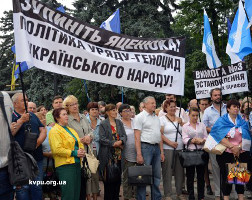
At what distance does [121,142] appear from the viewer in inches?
264

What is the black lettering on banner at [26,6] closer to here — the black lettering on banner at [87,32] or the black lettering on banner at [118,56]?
the black lettering on banner at [87,32]

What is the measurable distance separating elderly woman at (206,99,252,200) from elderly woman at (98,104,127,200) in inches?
63.6

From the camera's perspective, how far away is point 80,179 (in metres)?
6.00

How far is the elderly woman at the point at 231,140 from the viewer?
6.60 m

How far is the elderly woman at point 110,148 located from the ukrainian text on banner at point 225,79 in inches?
118

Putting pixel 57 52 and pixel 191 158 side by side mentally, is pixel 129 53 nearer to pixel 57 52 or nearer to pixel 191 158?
pixel 57 52

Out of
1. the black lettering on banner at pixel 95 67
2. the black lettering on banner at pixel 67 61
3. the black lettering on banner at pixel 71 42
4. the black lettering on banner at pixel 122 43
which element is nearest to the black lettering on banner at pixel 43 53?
the black lettering on banner at pixel 67 61

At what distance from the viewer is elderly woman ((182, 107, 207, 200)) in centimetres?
721

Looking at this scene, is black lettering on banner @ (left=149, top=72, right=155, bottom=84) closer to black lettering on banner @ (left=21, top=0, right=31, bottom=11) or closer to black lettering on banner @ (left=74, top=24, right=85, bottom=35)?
black lettering on banner @ (left=74, top=24, right=85, bottom=35)

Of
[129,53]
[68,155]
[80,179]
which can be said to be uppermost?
[129,53]

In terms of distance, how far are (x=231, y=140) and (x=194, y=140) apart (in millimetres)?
737

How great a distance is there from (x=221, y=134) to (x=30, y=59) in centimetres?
355

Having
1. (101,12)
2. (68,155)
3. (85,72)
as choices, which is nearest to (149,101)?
(85,72)

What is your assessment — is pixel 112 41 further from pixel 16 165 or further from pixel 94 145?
pixel 16 165
